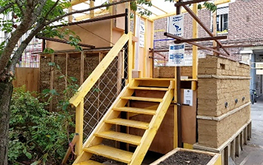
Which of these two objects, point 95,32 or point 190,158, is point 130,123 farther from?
point 95,32

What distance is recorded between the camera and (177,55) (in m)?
3.54

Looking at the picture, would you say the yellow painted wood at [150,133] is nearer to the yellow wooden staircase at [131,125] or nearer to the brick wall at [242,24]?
the yellow wooden staircase at [131,125]

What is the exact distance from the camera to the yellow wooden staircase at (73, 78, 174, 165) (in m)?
3.06

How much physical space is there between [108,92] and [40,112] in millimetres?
1389

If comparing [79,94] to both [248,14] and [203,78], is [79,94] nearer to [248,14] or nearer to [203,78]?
[203,78]

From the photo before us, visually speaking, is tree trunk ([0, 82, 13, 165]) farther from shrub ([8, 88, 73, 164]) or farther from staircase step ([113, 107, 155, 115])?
staircase step ([113, 107, 155, 115])

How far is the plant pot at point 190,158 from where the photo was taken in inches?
113

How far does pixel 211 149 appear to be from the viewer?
132 inches

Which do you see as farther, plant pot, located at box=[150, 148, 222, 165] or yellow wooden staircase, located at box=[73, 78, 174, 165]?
yellow wooden staircase, located at box=[73, 78, 174, 165]

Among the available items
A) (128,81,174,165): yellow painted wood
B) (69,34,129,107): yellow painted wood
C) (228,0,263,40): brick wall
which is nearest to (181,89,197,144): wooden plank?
(128,81,174,165): yellow painted wood

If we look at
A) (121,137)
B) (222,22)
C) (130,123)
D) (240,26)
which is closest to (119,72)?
(130,123)

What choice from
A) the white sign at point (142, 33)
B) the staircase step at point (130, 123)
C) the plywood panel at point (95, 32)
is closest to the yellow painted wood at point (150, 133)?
the staircase step at point (130, 123)

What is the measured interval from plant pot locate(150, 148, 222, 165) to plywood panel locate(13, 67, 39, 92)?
14.6 feet

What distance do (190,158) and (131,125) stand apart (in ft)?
3.29
